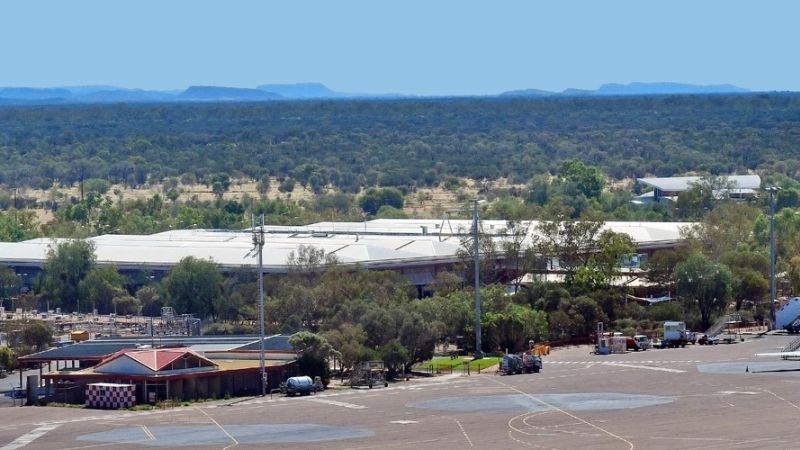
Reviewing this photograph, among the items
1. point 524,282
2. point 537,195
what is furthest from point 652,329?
point 537,195

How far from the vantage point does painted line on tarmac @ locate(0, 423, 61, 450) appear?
64.9 metres

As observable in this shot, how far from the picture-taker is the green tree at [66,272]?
11788cm

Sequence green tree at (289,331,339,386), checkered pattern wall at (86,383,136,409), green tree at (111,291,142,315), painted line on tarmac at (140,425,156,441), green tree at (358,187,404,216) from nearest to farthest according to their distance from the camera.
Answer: painted line on tarmac at (140,425,156,441) → checkered pattern wall at (86,383,136,409) → green tree at (289,331,339,386) → green tree at (111,291,142,315) → green tree at (358,187,404,216)

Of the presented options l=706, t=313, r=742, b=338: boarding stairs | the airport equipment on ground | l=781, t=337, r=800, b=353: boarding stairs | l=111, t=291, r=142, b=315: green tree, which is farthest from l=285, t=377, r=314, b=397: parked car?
l=111, t=291, r=142, b=315: green tree

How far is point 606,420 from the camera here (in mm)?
69500

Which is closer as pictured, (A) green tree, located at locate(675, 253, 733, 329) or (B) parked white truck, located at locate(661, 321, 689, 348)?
(B) parked white truck, located at locate(661, 321, 689, 348)

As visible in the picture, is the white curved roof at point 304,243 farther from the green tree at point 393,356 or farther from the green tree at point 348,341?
the green tree at point 393,356

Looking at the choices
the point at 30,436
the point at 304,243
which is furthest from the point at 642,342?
the point at 30,436

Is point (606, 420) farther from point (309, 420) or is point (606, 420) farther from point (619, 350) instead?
point (619, 350)

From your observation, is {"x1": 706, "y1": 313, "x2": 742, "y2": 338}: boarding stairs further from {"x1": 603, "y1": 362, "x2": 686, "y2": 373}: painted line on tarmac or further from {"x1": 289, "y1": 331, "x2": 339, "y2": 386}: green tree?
{"x1": 289, "y1": 331, "x2": 339, "y2": 386}: green tree

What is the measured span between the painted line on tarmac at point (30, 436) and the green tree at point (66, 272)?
47.7 meters

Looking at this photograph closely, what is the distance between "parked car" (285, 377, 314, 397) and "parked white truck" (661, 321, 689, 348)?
2458cm

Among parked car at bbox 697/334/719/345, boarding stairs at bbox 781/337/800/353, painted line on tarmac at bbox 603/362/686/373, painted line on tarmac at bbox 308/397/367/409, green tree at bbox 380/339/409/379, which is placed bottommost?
parked car at bbox 697/334/719/345

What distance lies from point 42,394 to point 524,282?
43.2 meters
